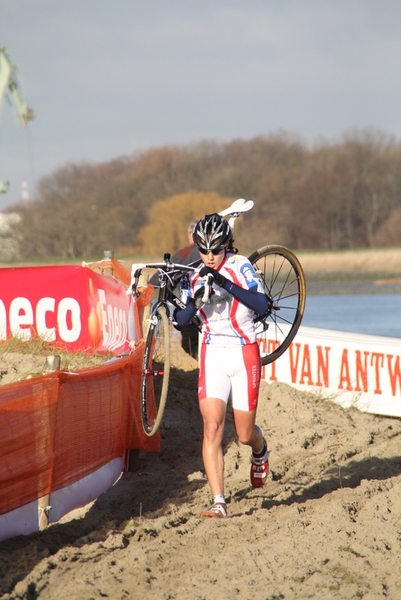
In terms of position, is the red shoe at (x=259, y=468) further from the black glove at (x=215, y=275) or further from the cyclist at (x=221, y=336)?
the black glove at (x=215, y=275)

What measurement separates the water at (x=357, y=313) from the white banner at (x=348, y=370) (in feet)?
26.8

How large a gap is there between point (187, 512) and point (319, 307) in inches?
856

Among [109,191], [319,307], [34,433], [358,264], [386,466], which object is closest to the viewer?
[34,433]

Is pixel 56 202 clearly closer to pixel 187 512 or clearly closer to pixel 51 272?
→ pixel 51 272

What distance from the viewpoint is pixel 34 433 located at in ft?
18.6

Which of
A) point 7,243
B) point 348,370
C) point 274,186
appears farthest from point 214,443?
point 274,186

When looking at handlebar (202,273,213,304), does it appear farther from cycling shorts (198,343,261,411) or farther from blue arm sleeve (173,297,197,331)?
cycling shorts (198,343,261,411)

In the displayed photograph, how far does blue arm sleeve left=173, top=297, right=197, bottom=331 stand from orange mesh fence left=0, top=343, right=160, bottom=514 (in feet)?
2.74

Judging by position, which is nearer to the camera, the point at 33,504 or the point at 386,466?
the point at 33,504

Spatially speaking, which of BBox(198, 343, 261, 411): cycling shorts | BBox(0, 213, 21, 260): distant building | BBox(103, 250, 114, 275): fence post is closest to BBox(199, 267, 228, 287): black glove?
BBox(198, 343, 261, 411): cycling shorts

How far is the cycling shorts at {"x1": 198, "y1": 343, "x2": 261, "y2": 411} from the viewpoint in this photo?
617cm

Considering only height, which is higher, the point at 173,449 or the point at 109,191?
the point at 109,191

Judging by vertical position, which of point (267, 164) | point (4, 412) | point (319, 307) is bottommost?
point (319, 307)

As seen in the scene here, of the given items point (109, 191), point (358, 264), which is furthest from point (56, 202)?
point (358, 264)
